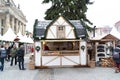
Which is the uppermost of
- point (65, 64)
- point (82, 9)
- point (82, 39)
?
point (82, 9)

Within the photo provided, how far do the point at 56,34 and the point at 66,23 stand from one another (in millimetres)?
1243

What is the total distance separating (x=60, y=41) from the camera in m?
27.4

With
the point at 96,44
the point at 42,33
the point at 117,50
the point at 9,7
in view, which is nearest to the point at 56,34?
the point at 42,33

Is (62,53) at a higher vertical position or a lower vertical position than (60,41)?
lower

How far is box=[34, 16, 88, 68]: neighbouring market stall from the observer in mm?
26875

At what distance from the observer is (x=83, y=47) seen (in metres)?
27.2

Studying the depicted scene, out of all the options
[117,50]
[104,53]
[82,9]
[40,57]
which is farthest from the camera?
[82,9]

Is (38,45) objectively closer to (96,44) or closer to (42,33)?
(42,33)

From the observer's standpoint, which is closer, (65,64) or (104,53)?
(65,64)

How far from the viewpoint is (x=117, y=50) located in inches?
872

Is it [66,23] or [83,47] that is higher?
[66,23]

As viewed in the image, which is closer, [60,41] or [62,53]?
[62,53]

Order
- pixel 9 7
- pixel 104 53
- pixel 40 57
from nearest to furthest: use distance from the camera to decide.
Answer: pixel 40 57 → pixel 104 53 → pixel 9 7

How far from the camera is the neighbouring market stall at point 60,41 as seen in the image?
26875 mm
